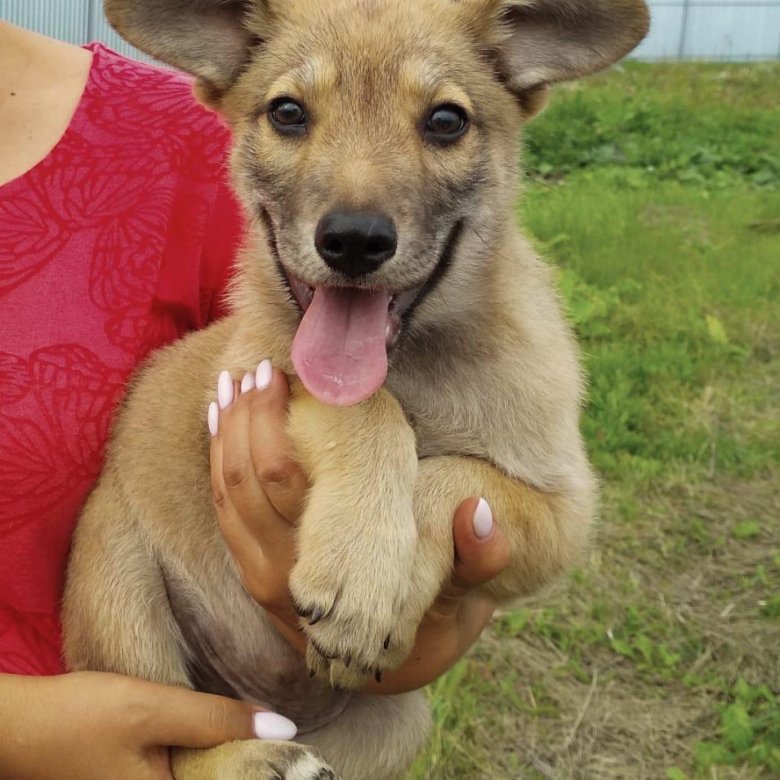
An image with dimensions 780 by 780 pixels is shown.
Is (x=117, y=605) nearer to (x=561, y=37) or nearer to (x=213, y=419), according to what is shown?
(x=213, y=419)

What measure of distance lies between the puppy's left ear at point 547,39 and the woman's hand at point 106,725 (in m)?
1.62

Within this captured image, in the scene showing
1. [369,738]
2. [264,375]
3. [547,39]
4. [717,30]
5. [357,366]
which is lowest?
[717,30]

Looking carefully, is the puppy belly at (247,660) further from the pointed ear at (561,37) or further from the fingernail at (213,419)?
the pointed ear at (561,37)

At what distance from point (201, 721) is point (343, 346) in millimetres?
905

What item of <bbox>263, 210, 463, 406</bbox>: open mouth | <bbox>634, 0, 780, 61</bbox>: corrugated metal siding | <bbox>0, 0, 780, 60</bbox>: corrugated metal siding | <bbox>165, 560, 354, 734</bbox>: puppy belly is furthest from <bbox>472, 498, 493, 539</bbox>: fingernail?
<bbox>634, 0, 780, 61</bbox>: corrugated metal siding

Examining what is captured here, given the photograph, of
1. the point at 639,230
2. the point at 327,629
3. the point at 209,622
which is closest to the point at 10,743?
the point at 209,622

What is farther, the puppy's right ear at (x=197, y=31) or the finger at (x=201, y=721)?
the puppy's right ear at (x=197, y=31)

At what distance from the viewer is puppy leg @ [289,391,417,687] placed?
1899 millimetres

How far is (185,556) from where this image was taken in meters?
2.47

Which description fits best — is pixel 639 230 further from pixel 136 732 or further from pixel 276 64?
pixel 136 732

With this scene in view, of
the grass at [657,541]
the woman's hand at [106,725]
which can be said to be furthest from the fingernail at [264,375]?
the grass at [657,541]

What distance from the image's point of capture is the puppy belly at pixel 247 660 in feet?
7.91

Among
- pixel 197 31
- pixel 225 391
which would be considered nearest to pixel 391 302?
pixel 225 391

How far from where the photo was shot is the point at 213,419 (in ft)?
7.70
